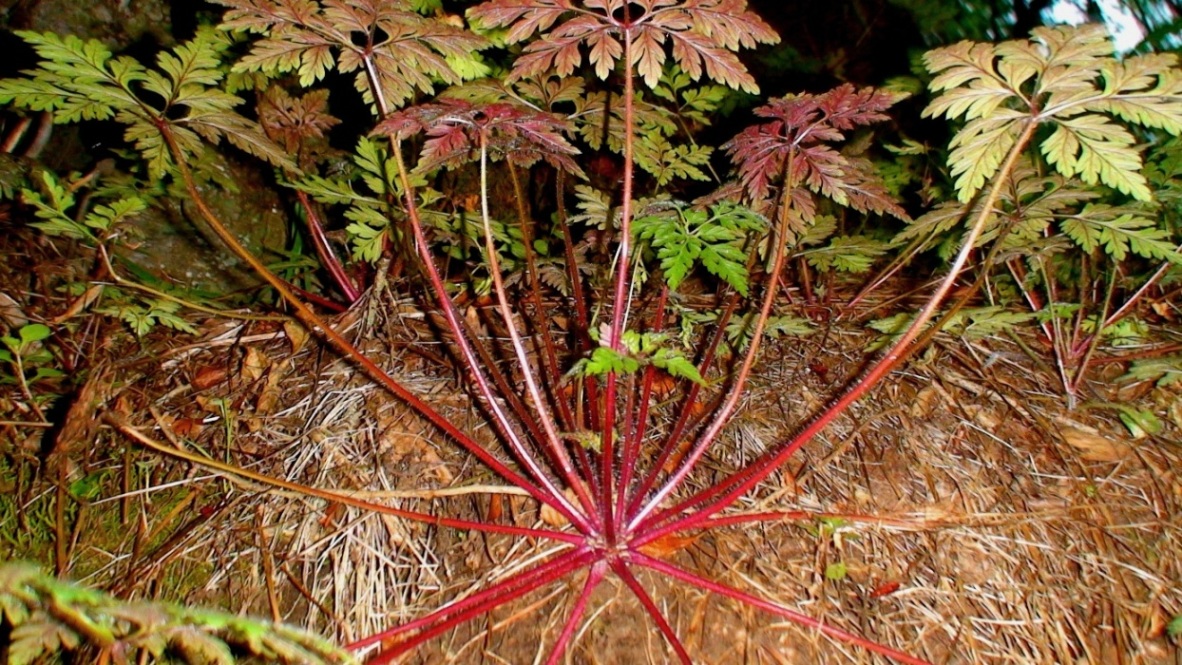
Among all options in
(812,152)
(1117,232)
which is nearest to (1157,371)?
(1117,232)

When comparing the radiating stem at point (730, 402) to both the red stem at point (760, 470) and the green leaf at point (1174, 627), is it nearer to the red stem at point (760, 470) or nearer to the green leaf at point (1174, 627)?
the red stem at point (760, 470)

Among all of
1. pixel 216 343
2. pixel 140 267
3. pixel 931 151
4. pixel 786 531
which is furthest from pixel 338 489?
pixel 931 151

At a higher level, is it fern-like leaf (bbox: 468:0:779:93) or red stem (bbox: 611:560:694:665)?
fern-like leaf (bbox: 468:0:779:93)

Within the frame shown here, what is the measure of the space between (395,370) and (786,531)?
1240 millimetres

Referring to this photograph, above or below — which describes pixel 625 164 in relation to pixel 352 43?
below

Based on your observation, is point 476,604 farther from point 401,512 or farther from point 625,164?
point 625,164

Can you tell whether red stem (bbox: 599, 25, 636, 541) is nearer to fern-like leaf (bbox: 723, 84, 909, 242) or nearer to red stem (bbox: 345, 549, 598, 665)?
red stem (bbox: 345, 549, 598, 665)

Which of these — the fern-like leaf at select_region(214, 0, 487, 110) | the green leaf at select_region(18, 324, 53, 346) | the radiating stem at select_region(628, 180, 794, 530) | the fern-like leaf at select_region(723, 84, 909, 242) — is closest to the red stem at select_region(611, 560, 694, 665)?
the radiating stem at select_region(628, 180, 794, 530)

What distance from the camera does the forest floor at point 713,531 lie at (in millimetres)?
1443

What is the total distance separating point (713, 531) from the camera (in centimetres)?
160

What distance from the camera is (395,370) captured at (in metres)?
2.02

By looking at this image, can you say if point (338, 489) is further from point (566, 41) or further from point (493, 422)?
point (566, 41)

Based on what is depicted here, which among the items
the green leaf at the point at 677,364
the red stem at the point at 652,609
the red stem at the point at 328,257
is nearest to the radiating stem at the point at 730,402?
the red stem at the point at 652,609

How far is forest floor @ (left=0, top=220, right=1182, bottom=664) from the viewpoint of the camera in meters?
1.44
